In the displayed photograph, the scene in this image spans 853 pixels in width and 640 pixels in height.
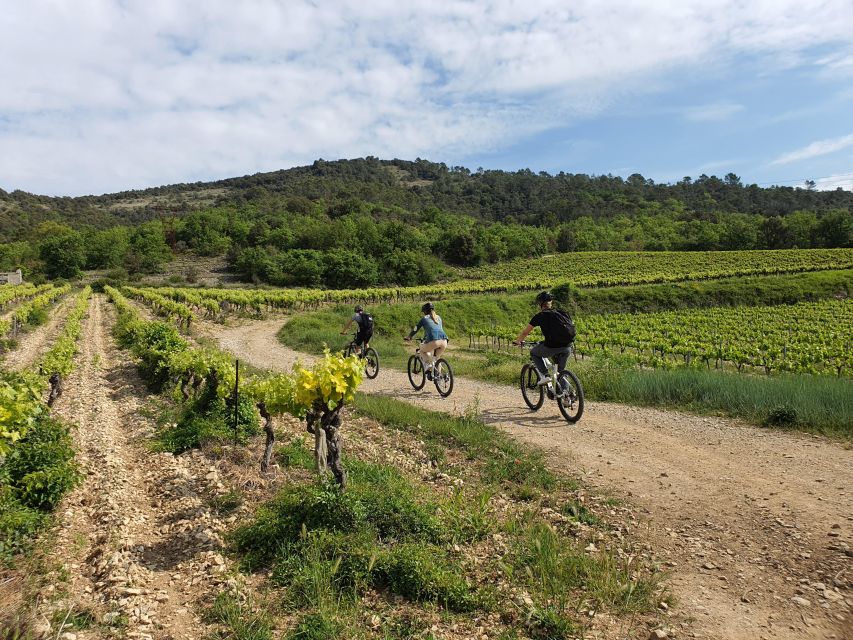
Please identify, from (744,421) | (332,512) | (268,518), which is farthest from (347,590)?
(744,421)

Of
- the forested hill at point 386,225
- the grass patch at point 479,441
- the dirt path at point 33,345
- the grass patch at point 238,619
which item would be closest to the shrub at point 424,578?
the grass patch at point 238,619

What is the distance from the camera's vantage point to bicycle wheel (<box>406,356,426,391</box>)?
11.0 meters

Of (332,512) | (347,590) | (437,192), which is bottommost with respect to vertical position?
(347,590)

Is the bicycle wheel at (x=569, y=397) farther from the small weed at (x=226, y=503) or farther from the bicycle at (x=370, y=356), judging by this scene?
the bicycle at (x=370, y=356)

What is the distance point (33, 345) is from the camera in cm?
2059

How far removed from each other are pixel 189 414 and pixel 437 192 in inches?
6905

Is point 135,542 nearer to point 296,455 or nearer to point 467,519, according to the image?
point 296,455

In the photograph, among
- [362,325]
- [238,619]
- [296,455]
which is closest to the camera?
[238,619]

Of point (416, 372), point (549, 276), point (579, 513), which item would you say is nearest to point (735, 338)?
point (416, 372)

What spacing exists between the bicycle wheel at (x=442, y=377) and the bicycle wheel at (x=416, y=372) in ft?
1.43

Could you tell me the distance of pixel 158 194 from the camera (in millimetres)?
187125

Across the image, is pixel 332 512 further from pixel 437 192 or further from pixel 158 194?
pixel 158 194

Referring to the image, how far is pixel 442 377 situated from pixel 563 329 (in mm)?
3362

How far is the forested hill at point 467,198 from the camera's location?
135m
